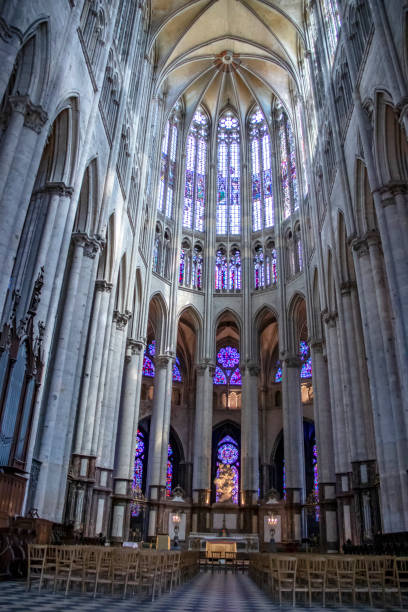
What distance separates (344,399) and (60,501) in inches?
441

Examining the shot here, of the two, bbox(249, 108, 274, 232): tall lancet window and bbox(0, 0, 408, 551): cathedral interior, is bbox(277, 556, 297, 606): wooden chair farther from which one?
bbox(249, 108, 274, 232): tall lancet window

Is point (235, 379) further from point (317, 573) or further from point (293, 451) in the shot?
point (317, 573)

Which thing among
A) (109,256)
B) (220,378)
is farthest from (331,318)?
(220,378)

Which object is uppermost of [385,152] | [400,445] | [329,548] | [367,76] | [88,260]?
[367,76]

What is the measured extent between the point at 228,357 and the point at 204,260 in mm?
9757

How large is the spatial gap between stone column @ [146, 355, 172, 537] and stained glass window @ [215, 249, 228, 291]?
263 inches

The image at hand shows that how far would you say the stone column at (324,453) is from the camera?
21.3 metres

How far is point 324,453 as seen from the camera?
904 inches

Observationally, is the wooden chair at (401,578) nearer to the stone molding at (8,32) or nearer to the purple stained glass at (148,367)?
the stone molding at (8,32)

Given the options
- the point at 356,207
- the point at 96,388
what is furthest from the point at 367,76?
the point at 96,388

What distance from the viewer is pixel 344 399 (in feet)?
64.3

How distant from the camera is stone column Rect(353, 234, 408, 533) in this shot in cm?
1323

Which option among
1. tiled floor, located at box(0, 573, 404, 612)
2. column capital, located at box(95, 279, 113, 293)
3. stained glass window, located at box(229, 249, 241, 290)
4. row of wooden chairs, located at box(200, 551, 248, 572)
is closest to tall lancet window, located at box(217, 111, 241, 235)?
stained glass window, located at box(229, 249, 241, 290)

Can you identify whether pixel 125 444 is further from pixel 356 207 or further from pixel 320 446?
pixel 356 207
